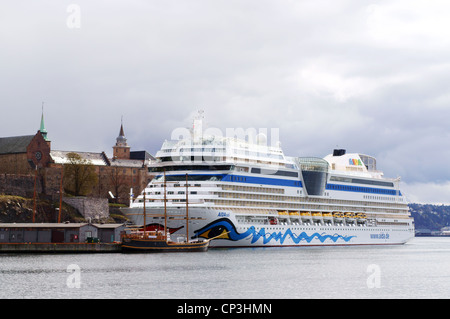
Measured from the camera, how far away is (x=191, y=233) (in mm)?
85688

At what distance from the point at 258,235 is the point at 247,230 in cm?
208

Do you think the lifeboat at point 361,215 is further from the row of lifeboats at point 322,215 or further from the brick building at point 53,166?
the brick building at point 53,166

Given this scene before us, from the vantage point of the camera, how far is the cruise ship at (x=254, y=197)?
283 feet

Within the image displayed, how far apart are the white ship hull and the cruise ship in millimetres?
109

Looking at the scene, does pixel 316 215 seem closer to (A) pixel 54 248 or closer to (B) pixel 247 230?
(B) pixel 247 230

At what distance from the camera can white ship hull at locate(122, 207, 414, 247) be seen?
85500mm

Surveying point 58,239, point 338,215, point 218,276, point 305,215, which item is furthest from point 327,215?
point 218,276

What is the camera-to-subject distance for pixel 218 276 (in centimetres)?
5538

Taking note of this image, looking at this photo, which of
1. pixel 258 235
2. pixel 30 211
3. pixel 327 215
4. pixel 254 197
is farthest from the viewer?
pixel 30 211

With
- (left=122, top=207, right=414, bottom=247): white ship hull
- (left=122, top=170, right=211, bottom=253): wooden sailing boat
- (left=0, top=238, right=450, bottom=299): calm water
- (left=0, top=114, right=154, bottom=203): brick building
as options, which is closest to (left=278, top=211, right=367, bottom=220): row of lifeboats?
(left=122, top=207, right=414, bottom=247): white ship hull

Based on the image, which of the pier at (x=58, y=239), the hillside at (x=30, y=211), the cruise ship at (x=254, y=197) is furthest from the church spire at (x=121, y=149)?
the pier at (x=58, y=239)

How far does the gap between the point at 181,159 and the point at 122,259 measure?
21.6 metres
